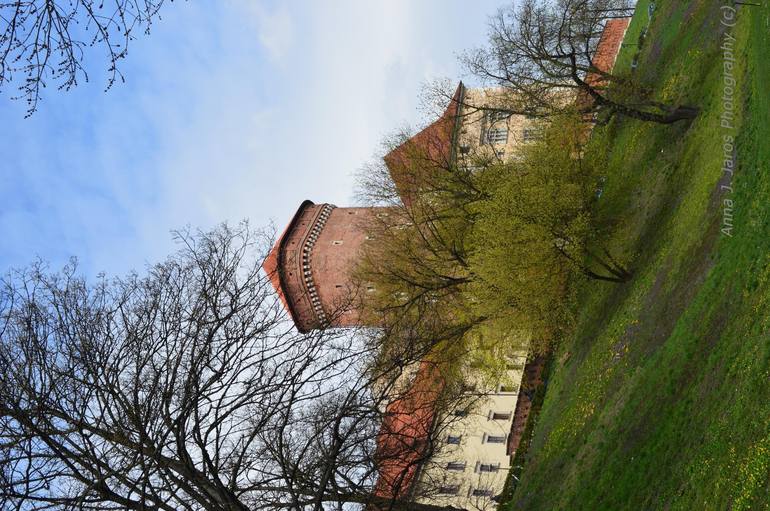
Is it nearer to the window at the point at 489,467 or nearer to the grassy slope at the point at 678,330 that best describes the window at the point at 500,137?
the grassy slope at the point at 678,330

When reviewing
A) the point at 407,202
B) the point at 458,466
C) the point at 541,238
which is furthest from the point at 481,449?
the point at 541,238

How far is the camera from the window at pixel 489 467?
33031mm

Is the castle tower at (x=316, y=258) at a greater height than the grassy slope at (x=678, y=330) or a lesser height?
greater

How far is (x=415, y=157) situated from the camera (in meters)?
29.3

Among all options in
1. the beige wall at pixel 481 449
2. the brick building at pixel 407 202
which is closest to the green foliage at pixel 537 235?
the brick building at pixel 407 202

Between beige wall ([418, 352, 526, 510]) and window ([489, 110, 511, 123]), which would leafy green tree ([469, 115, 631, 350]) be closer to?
window ([489, 110, 511, 123])

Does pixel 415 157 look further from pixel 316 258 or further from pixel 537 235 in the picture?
pixel 316 258

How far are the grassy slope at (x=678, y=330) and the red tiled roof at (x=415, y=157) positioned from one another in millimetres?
6534

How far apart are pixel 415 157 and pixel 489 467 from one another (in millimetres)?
13746

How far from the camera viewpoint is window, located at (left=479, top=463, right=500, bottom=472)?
33.0m

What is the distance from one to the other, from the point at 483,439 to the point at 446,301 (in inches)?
362

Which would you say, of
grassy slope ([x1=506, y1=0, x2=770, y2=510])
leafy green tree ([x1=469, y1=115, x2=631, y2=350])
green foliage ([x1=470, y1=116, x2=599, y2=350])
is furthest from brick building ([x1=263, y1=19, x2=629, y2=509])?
grassy slope ([x1=506, y1=0, x2=770, y2=510])

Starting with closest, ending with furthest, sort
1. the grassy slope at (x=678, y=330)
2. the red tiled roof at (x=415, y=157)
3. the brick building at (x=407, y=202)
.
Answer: the grassy slope at (x=678, y=330)
the red tiled roof at (x=415, y=157)
the brick building at (x=407, y=202)

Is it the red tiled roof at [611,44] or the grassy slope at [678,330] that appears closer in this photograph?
the grassy slope at [678,330]
